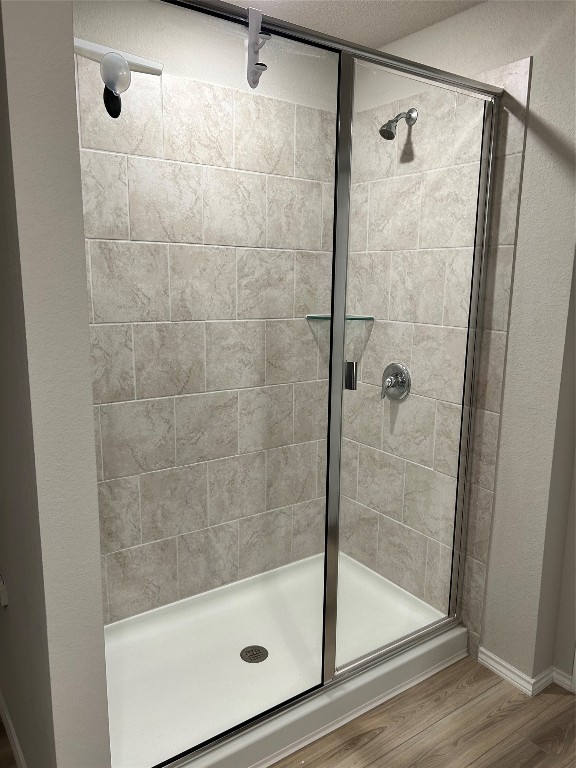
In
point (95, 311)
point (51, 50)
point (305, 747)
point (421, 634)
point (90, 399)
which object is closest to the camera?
point (51, 50)

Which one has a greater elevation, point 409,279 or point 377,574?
point 409,279

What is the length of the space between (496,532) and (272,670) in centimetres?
88

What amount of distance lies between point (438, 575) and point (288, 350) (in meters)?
1.03

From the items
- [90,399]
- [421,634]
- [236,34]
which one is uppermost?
[236,34]

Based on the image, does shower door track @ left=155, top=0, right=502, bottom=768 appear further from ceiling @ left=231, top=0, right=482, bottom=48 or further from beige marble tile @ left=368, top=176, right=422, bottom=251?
ceiling @ left=231, top=0, right=482, bottom=48

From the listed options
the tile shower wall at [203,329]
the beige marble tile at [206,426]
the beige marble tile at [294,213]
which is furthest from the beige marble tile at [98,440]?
the beige marble tile at [294,213]

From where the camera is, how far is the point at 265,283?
219 cm

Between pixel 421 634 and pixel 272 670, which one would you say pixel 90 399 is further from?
pixel 421 634

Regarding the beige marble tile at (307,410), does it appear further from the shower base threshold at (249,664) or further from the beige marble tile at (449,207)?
the beige marble tile at (449,207)

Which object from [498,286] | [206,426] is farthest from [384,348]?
[206,426]

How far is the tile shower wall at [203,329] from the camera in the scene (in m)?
1.87

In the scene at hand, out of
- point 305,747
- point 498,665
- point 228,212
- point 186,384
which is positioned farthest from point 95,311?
point 498,665

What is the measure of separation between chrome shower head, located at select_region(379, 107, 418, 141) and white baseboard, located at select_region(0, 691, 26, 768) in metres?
2.09

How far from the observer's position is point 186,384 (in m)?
2.09
